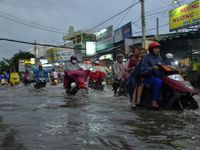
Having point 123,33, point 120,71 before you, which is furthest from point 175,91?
point 123,33

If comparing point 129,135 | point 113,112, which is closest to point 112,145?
point 129,135

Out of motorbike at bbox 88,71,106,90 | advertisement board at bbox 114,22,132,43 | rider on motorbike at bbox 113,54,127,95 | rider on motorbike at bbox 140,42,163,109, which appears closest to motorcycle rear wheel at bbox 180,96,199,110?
rider on motorbike at bbox 140,42,163,109

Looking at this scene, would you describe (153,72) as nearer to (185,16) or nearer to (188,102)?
(188,102)

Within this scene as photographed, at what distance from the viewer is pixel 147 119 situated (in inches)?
251

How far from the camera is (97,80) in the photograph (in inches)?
698

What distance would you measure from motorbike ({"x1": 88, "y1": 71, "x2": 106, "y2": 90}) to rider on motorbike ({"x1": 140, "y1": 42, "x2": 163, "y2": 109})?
32.2ft

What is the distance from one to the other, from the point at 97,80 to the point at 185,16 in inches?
443

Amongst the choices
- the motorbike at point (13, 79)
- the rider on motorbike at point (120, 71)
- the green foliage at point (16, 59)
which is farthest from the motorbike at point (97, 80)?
the green foliage at point (16, 59)

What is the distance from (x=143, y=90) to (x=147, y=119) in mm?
1525

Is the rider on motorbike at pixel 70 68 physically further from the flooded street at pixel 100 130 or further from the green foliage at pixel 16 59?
the green foliage at pixel 16 59

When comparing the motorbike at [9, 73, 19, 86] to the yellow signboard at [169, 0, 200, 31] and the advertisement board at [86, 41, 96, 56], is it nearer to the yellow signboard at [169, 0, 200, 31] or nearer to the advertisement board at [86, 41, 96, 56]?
the yellow signboard at [169, 0, 200, 31]

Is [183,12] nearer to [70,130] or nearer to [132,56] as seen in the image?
[132,56]

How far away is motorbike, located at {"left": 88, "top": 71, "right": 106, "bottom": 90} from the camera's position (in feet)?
57.5

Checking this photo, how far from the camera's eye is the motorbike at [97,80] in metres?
17.5
